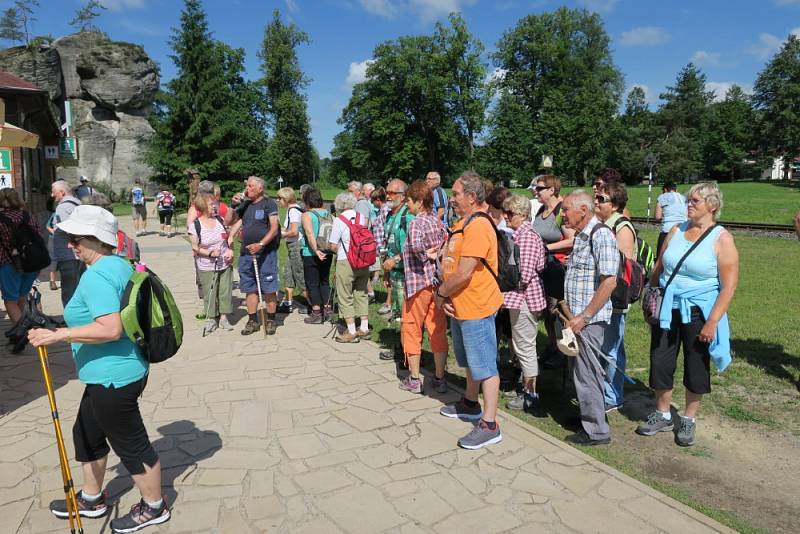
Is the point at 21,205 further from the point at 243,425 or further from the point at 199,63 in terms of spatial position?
the point at 199,63

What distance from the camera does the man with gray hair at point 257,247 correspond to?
7492 mm

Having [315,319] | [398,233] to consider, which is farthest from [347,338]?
[398,233]

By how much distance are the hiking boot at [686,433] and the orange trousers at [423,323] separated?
206 centimetres

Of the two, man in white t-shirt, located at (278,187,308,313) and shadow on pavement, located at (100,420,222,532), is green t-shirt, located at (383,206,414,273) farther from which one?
shadow on pavement, located at (100,420,222,532)

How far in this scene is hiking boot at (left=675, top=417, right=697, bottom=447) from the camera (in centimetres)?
441

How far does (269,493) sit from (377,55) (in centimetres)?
5818

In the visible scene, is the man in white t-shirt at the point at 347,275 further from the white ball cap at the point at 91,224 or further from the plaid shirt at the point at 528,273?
the white ball cap at the point at 91,224

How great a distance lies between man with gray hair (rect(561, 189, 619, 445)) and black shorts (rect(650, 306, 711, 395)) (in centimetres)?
50

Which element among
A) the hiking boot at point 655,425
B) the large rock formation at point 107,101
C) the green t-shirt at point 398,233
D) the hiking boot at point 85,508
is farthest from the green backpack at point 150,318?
the large rock formation at point 107,101

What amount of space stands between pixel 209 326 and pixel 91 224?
16.2 feet

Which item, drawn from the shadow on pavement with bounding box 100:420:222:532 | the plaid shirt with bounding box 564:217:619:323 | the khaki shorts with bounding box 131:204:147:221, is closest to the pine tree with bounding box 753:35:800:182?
the khaki shorts with bounding box 131:204:147:221

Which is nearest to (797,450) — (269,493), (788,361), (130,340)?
(788,361)

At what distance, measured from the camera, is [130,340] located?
304 cm

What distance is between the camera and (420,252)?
5.23m
